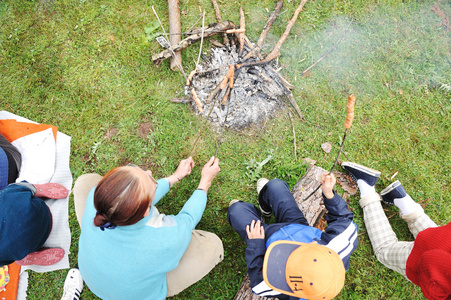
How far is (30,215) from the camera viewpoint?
2.65 m

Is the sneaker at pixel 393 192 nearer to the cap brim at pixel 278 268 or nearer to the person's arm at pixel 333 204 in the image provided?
the person's arm at pixel 333 204

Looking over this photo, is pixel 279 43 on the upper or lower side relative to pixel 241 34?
lower

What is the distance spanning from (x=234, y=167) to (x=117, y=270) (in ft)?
6.44

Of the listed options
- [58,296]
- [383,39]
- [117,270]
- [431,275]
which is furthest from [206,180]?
[383,39]

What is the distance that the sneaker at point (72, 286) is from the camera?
321 cm

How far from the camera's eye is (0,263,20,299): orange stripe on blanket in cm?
325

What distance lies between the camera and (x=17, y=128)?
363cm

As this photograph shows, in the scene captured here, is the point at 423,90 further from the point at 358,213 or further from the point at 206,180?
the point at 206,180

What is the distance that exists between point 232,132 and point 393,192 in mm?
2122

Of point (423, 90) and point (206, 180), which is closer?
point (206, 180)

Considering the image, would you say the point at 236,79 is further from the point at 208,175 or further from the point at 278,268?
the point at 278,268

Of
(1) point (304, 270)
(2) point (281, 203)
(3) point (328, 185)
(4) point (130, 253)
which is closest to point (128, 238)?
(4) point (130, 253)

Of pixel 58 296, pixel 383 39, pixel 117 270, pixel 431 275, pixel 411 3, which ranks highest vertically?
pixel 411 3

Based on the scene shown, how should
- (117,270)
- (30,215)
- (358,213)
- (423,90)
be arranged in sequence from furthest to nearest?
(423,90) → (358,213) → (30,215) → (117,270)
